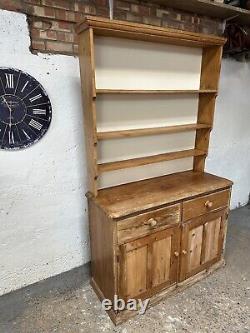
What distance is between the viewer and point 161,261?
1.79 meters

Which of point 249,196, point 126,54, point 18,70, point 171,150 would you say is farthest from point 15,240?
point 249,196

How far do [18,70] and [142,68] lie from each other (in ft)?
2.90

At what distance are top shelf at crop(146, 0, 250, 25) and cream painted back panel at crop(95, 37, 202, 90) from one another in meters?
0.40

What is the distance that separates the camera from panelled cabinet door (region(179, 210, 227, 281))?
1871 millimetres

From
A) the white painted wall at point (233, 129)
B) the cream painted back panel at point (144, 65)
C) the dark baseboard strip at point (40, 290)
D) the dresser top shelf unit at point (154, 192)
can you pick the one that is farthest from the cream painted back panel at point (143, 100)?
the dark baseboard strip at point (40, 290)

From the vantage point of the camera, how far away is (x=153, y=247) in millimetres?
1714

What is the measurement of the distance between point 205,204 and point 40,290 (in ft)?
4.95

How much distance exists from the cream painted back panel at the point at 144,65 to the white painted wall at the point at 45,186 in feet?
0.88

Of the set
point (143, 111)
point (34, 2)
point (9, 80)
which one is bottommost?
point (143, 111)

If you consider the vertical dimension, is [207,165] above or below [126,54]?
below

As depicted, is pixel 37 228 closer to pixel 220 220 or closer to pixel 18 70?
pixel 18 70

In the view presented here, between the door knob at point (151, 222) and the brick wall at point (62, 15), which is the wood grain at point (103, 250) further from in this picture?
the brick wall at point (62, 15)

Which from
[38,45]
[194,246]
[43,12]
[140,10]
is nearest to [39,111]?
[38,45]

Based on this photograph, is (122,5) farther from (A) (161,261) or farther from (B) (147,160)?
(A) (161,261)
